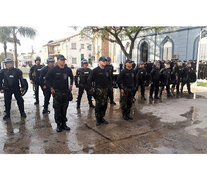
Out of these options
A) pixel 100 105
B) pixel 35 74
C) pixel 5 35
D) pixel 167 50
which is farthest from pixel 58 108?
pixel 5 35

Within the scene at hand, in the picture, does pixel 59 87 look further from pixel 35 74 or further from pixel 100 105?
pixel 35 74

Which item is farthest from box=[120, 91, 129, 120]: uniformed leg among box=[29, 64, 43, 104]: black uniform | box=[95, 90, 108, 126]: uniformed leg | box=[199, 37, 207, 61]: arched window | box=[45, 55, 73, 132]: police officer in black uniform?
box=[199, 37, 207, 61]: arched window

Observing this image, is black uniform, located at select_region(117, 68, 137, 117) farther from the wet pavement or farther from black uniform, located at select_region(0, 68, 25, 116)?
black uniform, located at select_region(0, 68, 25, 116)

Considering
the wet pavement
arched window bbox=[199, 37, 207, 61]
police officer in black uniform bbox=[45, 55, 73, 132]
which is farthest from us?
arched window bbox=[199, 37, 207, 61]

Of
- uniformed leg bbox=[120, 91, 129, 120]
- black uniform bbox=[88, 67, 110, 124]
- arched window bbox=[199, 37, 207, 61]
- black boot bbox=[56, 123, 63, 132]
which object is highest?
arched window bbox=[199, 37, 207, 61]

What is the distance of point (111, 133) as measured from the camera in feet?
14.4

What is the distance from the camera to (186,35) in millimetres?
14789

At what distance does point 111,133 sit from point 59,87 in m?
1.63

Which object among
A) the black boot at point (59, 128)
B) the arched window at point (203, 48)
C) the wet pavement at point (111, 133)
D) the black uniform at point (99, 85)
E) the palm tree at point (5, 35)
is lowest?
the wet pavement at point (111, 133)

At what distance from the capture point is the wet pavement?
3.67 metres

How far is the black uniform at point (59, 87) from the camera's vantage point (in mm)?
4445

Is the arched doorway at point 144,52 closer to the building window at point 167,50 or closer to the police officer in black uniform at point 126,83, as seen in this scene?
the building window at point 167,50

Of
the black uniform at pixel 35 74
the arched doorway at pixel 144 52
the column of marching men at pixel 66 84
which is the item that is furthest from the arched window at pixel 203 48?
the black uniform at pixel 35 74

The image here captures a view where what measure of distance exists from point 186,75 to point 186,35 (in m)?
7.17
